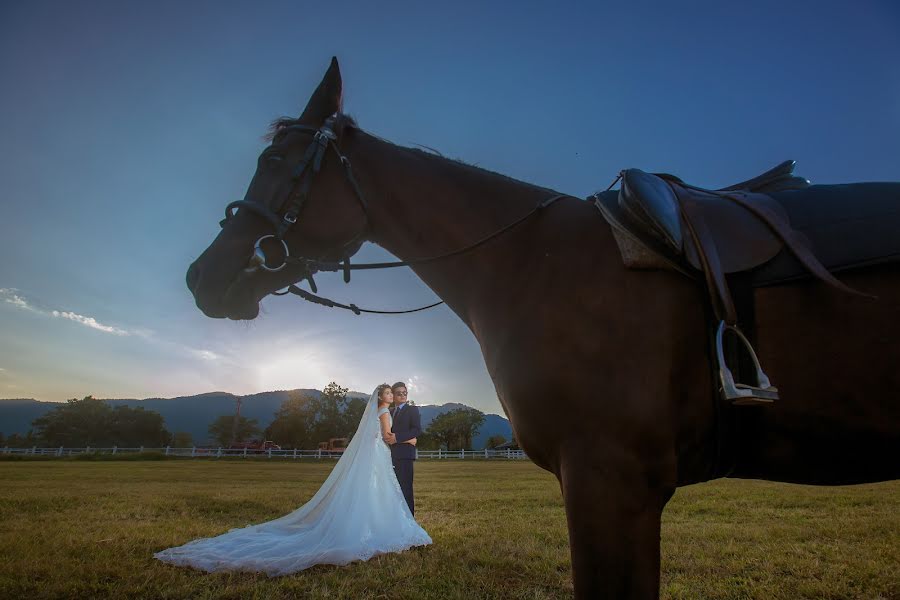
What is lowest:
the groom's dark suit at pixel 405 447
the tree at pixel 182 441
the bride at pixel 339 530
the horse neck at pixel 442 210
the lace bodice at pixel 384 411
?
the tree at pixel 182 441

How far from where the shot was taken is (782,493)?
1156 centimetres

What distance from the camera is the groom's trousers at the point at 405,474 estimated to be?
8.47 meters

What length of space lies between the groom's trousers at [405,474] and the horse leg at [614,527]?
24.4 feet

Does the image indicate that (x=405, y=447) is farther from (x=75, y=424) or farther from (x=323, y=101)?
(x=75, y=424)

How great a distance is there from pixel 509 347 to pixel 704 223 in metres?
0.98

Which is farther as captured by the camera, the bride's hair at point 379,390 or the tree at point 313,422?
the tree at point 313,422

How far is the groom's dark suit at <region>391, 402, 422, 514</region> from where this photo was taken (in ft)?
28.5

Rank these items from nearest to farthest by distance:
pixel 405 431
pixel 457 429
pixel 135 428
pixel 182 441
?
pixel 405 431 → pixel 135 428 → pixel 457 429 → pixel 182 441

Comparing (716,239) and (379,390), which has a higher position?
(716,239)

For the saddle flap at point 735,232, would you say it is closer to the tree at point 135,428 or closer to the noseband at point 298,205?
the noseband at point 298,205

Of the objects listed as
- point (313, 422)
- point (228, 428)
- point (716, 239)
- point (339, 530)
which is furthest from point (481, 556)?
point (228, 428)

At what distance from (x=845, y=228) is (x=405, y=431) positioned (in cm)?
807

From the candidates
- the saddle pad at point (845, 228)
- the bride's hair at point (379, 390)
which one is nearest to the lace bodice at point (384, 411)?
the bride's hair at point (379, 390)

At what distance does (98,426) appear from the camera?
73.3 m
